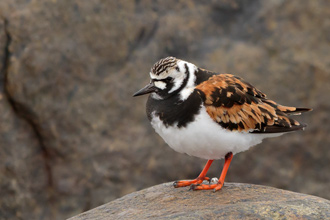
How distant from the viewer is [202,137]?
549 cm

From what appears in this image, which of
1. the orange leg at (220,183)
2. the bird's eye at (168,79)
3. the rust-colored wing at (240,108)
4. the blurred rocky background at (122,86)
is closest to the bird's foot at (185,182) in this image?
the orange leg at (220,183)

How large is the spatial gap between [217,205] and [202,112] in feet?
3.10

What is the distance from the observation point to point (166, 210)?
5.49 metres

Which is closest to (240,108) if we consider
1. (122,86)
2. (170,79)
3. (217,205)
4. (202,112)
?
(202,112)

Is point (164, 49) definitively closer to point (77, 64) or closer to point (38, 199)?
point (77, 64)

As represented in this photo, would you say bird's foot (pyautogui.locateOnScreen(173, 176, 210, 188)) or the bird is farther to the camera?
bird's foot (pyautogui.locateOnScreen(173, 176, 210, 188))

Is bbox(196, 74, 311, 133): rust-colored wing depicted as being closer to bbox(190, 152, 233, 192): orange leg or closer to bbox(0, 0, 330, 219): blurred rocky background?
bbox(190, 152, 233, 192): orange leg

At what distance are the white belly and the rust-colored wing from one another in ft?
0.26

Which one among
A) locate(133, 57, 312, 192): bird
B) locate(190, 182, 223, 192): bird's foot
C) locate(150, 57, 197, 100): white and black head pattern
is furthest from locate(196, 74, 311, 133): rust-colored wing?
locate(190, 182, 223, 192): bird's foot

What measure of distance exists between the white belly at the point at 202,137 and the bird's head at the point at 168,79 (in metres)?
0.27

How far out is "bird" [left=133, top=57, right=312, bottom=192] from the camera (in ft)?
18.0

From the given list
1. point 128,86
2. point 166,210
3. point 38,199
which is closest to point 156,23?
point 128,86

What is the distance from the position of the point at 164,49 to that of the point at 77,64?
4.75ft

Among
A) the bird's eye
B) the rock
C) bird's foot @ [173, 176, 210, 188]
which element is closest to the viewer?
the rock
